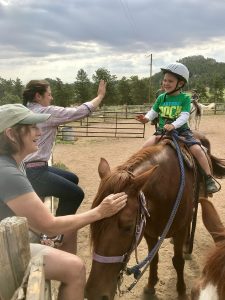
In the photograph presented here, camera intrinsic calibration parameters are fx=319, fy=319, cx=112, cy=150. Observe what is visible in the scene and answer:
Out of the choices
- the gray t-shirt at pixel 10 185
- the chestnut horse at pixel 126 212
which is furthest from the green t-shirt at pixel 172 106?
the gray t-shirt at pixel 10 185

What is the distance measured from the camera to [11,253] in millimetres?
1372

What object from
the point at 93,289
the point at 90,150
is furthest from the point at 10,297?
the point at 90,150

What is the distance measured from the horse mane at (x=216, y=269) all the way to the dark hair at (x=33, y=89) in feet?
7.95

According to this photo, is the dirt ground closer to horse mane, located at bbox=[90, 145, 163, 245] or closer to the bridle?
the bridle

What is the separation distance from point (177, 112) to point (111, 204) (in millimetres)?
2176

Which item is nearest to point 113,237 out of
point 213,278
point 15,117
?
point 213,278

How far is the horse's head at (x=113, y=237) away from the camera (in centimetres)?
221

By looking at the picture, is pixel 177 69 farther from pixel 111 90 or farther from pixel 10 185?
pixel 111 90

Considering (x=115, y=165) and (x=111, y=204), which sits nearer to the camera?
(x=111, y=204)

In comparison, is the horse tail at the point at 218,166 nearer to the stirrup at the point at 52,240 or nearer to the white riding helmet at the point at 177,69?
the white riding helmet at the point at 177,69

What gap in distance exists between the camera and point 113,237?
2209 mm

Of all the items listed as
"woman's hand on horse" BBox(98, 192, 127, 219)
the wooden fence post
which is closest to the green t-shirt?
"woman's hand on horse" BBox(98, 192, 127, 219)

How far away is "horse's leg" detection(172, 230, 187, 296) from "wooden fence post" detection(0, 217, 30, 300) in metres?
2.37

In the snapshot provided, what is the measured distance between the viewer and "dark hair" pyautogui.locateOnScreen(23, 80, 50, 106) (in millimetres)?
3301
